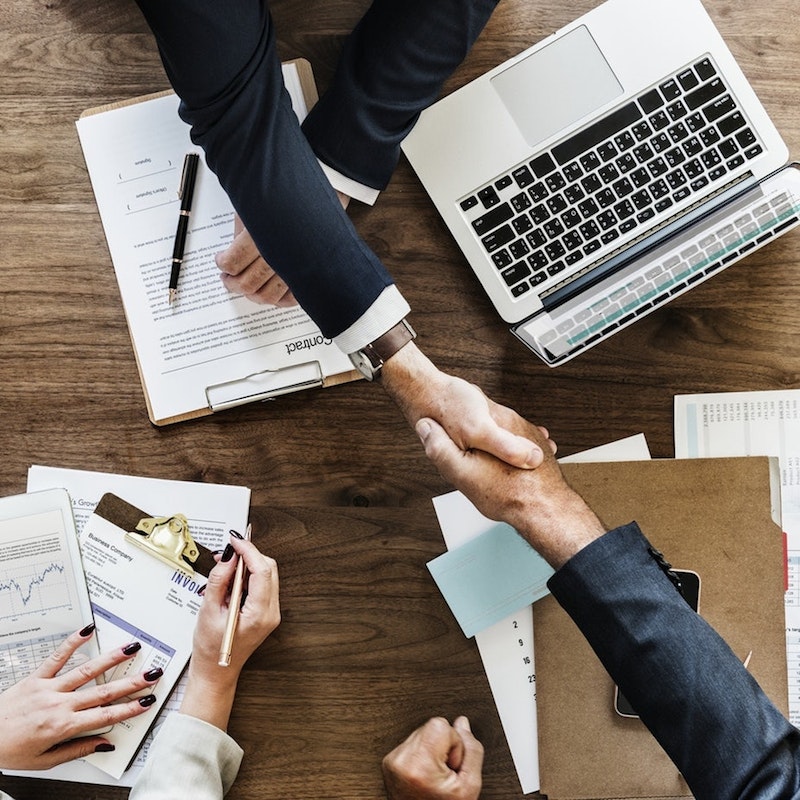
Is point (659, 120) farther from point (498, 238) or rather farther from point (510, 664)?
point (510, 664)

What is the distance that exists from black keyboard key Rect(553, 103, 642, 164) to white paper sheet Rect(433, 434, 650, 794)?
0.46 metres

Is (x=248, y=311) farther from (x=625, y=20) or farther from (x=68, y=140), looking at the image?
(x=625, y=20)

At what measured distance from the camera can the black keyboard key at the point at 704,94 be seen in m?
1.03

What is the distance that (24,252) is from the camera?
1141mm

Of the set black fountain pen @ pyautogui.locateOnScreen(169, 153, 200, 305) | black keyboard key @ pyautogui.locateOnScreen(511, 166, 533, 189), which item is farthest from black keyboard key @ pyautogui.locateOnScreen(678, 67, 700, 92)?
black fountain pen @ pyautogui.locateOnScreen(169, 153, 200, 305)

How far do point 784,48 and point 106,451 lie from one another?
1044mm

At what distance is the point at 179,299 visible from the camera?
113 cm

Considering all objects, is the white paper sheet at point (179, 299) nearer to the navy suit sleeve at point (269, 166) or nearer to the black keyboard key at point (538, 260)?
the navy suit sleeve at point (269, 166)

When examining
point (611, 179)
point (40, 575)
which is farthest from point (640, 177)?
point (40, 575)

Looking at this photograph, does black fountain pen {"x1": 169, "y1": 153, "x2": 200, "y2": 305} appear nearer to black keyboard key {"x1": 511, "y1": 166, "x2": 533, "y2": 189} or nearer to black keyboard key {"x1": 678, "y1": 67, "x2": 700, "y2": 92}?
black keyboard key {"x1": 511, "y1": 166, "x2": 533, "y2": 189}

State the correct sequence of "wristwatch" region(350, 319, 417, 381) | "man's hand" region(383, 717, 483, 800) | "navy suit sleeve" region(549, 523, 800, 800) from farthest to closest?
"man's hand" region(383, 717, 483, 800)
"wristwatch" region(350, 319, 417, 381)
"navy suit sleeve" region(549, 523, 800, 800)

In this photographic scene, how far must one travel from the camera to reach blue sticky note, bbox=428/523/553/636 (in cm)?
112

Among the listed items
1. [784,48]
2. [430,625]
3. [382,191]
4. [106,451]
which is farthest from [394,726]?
[784,48]

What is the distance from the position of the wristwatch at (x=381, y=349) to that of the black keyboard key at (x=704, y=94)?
44 centimetres
